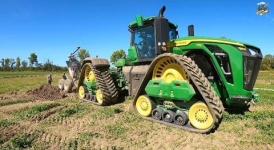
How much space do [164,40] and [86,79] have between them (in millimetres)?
5796

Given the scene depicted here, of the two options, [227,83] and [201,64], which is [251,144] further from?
[201,64]

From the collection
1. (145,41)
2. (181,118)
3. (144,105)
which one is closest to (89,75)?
(145,41)

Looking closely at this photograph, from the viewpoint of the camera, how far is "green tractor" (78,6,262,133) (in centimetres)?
640

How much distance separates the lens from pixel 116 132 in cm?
679

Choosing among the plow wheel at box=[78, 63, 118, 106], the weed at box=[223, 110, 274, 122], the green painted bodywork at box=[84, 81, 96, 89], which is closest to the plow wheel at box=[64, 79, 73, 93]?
the green painted bodywork at box=[84, 81, 96, 89]

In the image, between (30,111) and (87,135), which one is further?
(30,111)

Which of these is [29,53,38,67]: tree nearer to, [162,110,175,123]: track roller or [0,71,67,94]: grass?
[0,71,67,94]: grass

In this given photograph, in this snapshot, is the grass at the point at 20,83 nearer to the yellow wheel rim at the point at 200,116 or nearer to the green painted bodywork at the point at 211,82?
the green painted bodywork at the point at 211,82

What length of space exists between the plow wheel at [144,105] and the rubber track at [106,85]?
232 cm

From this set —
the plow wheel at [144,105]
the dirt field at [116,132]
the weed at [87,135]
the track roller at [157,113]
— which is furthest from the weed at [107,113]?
the weed at [87,135]

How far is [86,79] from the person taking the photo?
1229 cm

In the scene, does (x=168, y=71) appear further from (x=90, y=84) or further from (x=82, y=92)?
(x=82, y=92)

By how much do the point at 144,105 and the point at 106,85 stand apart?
2.96 m

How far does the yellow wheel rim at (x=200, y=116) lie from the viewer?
633 centimetres
